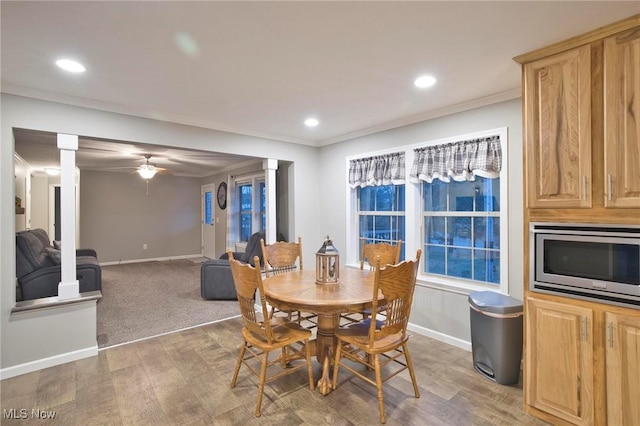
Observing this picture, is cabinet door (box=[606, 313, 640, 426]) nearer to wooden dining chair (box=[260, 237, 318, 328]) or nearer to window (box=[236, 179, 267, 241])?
wooden dining chair (box=[260, 237, 318, 328])

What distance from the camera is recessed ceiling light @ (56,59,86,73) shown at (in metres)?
2.22

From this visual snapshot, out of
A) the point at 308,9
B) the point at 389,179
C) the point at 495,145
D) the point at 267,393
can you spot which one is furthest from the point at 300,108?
the point at 267,393

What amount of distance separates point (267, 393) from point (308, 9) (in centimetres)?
253

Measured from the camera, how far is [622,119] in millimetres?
1747

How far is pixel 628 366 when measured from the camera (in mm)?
1718

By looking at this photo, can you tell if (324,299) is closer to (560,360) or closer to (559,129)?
(560,360)

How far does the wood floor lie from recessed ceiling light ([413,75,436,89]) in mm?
2424

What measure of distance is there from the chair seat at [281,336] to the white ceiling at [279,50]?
6.44 feet

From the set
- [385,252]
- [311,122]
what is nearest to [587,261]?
[385,252]

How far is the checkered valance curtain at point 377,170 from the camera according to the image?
3.78 meters

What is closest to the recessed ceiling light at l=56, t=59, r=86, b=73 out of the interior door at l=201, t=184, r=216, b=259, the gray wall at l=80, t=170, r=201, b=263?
the interior door at l=201, t=184, r=216, b=259

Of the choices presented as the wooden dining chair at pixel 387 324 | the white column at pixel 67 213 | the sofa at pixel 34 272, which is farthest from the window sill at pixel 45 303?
the wooden dining chair at pixel 387 324

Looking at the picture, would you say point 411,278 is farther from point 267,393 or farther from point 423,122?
point 423,122

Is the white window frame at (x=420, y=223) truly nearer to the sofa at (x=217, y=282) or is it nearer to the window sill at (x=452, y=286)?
the window sill at (x=452, y=286)
